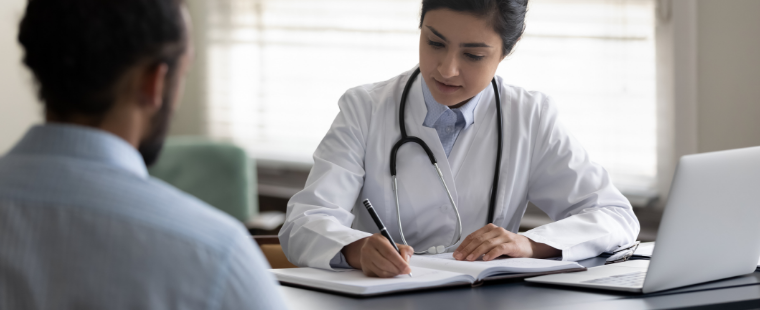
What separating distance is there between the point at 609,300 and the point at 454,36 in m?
0.68

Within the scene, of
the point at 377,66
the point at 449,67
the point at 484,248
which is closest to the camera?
the point at 484,248

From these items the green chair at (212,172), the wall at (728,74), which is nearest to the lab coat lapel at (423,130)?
the wall at (728,74)

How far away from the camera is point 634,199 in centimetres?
245

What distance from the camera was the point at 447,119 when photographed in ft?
5.53

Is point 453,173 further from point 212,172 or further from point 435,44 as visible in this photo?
point 212,172

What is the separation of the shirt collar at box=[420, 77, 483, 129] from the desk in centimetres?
60

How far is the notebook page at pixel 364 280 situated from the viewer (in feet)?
3.59

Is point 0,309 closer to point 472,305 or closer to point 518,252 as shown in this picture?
point 472,305

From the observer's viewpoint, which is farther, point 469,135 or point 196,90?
point 196,90

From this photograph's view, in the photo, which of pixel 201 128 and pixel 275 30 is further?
pixel 201 128

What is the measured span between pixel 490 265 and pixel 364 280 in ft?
0.75

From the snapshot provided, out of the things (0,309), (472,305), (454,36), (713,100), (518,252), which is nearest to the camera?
(0,309)

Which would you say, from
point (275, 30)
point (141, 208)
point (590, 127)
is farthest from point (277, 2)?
point (141, 208)

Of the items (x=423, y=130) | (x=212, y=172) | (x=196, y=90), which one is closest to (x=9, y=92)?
(x=212, y=172)
